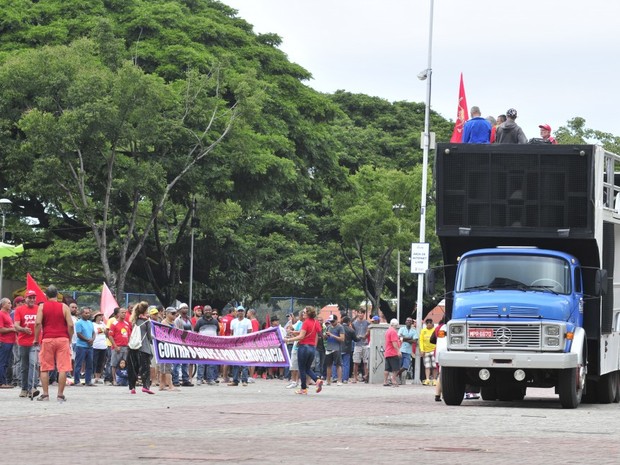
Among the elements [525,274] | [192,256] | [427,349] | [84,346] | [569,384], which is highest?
[192,256]

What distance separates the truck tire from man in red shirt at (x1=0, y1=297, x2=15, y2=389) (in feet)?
36.6

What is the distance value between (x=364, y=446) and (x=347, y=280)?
160 feet

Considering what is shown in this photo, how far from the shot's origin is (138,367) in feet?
94.9

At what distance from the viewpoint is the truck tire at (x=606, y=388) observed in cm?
2688

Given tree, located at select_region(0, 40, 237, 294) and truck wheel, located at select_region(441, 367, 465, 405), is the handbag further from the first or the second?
tree, located at select_region(0, 40, 237, 294)

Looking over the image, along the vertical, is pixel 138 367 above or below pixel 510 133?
below

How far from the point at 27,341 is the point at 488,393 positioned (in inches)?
333

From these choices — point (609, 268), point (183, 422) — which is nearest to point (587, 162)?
point (609, 268)

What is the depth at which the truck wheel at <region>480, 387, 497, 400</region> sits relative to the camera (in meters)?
26.9

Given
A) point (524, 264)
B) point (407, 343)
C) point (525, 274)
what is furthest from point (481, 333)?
point (407, 343)

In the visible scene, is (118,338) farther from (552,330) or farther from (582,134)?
(582,134)

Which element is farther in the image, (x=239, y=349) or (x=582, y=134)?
(x=582, y=134)

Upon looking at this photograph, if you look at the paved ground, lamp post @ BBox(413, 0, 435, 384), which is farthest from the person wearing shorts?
lamp post @ BBox(413, 0, 435, 384)

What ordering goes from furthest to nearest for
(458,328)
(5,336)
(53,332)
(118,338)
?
(118,338) < (5,336) < (458,328) < (53,332)
